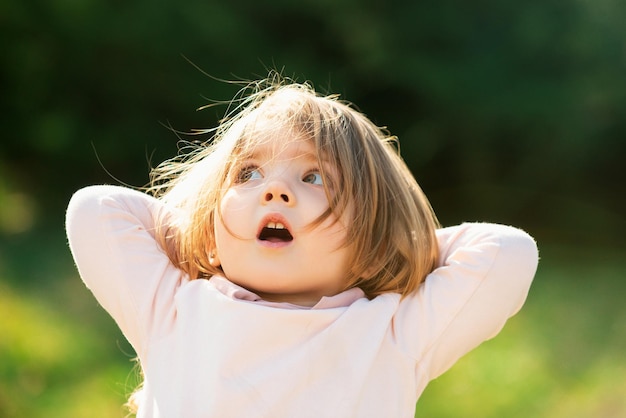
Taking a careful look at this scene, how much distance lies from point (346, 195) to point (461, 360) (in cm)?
186

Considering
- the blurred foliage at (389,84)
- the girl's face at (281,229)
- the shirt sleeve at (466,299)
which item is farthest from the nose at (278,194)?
the blurred foliage at (389,84)

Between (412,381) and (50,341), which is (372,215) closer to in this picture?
(412,381)

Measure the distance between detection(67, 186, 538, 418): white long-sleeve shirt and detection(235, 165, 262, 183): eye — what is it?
0.19 metres

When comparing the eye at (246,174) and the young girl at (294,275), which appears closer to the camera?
the young girl at (294,275)

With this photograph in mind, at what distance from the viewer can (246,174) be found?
1.74 m

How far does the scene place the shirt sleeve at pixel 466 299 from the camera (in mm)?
1676

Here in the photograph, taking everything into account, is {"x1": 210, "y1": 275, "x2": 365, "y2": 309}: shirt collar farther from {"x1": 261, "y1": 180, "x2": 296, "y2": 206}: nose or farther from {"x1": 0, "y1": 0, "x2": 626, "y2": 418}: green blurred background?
{"x1": 0, "y1": 0, "x2": 626, "y2": 418}: green blurred background

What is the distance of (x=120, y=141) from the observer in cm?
542

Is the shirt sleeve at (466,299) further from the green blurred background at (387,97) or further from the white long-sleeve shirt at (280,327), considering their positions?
the green blurred background at (387,97)

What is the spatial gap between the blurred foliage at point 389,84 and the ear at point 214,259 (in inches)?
128

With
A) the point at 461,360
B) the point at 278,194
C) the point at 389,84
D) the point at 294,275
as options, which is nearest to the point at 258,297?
the point at 294,275

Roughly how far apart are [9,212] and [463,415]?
3.31 m

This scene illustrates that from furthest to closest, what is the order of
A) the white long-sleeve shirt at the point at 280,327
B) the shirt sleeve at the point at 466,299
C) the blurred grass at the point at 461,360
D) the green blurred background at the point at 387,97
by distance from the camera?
the green blurred background at the point at 387,97 → the blurred grass at the point at 461,360 → the shirt sleeve at the point at 466,299 → the white long-sleeve shirt at the point at 280,327

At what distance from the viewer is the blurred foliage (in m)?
4.90
